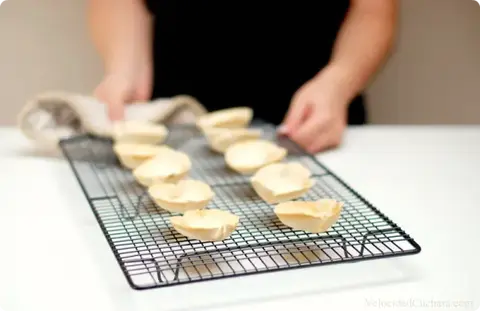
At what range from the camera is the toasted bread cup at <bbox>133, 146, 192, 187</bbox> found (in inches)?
32.2

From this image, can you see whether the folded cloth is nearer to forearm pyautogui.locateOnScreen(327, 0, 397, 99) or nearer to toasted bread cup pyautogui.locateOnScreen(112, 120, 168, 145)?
toasted bread cup pyautogui.locateOnScreen(112, 120, 168, 145)

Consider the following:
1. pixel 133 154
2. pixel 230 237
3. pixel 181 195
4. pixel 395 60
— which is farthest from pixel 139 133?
pixel 395 60

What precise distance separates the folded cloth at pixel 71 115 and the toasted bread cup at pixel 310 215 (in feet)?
1.22

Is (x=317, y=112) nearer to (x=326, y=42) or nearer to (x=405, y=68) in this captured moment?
(x=326, y=42)

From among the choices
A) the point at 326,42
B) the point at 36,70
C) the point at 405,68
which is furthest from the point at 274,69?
the point at 36,70

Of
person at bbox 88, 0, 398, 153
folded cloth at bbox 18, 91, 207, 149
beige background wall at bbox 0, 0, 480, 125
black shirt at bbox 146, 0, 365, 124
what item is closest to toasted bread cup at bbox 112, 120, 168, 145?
folded cloth at bbox 18, 91, 207, 149

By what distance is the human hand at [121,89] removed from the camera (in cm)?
104

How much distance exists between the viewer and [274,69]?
1.23 metres

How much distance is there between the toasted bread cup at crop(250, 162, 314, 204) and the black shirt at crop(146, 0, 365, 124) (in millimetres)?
418

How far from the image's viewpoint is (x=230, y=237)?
26.6 inches

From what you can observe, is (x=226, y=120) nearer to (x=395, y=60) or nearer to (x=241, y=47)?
(x=241, y=47)

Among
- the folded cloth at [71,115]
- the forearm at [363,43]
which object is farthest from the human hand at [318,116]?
the folded cloth at [71,115]

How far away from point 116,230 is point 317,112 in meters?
0.42

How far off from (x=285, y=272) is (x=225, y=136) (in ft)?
1.11
